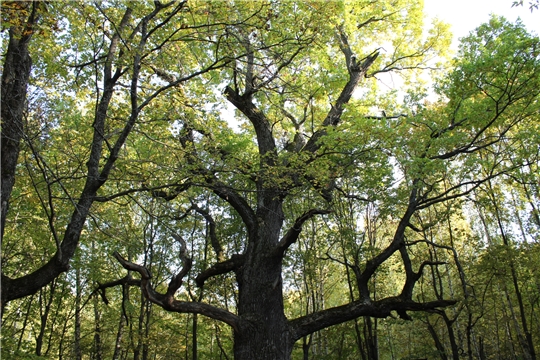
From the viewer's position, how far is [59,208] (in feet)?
28.2

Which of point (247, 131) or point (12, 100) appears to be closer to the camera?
point (12, 100)

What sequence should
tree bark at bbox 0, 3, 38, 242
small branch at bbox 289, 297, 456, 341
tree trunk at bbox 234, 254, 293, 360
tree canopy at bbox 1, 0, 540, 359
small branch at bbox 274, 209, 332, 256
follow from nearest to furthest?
tree bark at bbox 0, 3, 38, 242 < tree canopy at bbox 1, 0, 540, 359 < small branch at bbox 274, 209, 332, 256 < tree trunk at bbox 234, 254, 293, 360 < small branch at bbox 289, 297, 456, 341

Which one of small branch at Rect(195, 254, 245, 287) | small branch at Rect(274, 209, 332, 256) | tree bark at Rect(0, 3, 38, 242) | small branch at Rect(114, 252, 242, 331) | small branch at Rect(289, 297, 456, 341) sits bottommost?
small branch at Rect(289, 297, 456, 341)

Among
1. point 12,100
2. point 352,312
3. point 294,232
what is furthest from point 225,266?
point 12,100

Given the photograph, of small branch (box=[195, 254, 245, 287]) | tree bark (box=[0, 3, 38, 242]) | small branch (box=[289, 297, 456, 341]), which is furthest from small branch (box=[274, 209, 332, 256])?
tree bark (box=[0, 3, 38, 242])

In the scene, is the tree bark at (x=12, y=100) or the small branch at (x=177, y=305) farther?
the small branch at (x=177, y=305)

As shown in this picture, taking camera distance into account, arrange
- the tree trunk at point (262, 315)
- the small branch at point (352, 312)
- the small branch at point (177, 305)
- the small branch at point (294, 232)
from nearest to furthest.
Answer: the small branch at point (294, 232)
the tree trunk at point (262, 315)
the small branch at point (177, 305)
the small branch at point (352, 312)

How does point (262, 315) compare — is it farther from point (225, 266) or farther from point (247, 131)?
point (247, 131)

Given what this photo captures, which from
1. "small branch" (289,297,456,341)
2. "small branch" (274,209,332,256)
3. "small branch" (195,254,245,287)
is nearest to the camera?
"small branch" (274,209,332,256)

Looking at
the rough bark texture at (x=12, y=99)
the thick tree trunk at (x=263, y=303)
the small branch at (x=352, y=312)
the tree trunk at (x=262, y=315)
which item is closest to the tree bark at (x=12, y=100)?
the rough bark texture at (x=12, y=99)

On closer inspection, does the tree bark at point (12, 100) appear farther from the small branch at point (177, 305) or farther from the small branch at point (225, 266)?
the small branch at point (225, 266)

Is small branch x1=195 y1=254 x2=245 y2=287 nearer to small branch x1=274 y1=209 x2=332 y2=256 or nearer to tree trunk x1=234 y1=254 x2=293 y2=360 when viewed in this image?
tree trunk x1=234 y1=254 x2=293 y2=360

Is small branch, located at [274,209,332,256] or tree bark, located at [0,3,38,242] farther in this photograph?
small branch, located at [274,209,332,256]

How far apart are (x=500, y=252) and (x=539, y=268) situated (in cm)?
129
